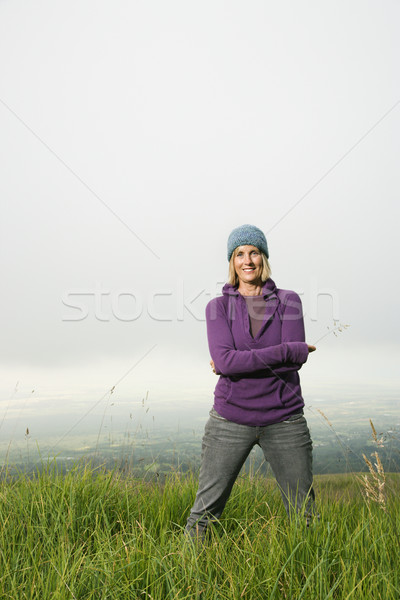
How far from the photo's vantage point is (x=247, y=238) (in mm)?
3629

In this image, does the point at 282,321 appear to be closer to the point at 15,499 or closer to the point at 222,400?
the point at 222,400

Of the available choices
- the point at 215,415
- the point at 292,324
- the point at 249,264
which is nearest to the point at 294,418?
the point at 215,415

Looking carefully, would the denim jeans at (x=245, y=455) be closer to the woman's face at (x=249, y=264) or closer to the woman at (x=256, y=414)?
the woman at (x=256, y=414)

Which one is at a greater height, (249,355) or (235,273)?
(235,273)

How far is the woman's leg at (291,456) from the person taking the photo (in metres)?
3.26

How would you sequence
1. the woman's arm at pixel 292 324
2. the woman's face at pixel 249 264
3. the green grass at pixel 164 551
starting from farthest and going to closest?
1. the woman's face at pixel 249 264
2. the woman's arm at pixel 292 324
3. the green grass at pixel 164 551

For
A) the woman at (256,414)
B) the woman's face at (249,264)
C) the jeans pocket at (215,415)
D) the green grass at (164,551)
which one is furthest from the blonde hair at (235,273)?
the green grass at (164,551)

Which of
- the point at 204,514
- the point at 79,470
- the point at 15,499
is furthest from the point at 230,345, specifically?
the point at 15,499

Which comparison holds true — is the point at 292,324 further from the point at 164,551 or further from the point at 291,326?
the point at 164,551

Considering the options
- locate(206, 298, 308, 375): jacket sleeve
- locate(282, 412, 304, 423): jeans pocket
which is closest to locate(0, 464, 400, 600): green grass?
locate(282, 412, 304, 423): jeans pocket

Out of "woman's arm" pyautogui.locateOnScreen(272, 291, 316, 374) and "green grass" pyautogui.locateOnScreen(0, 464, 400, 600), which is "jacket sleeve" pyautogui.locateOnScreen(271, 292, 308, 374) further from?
"green grass" pyautogui.locateOnScreen(0, 464, 400, 600)

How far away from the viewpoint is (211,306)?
3.64 m

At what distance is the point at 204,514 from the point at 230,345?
117 cm

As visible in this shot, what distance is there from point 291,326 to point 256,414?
26.9 inches
